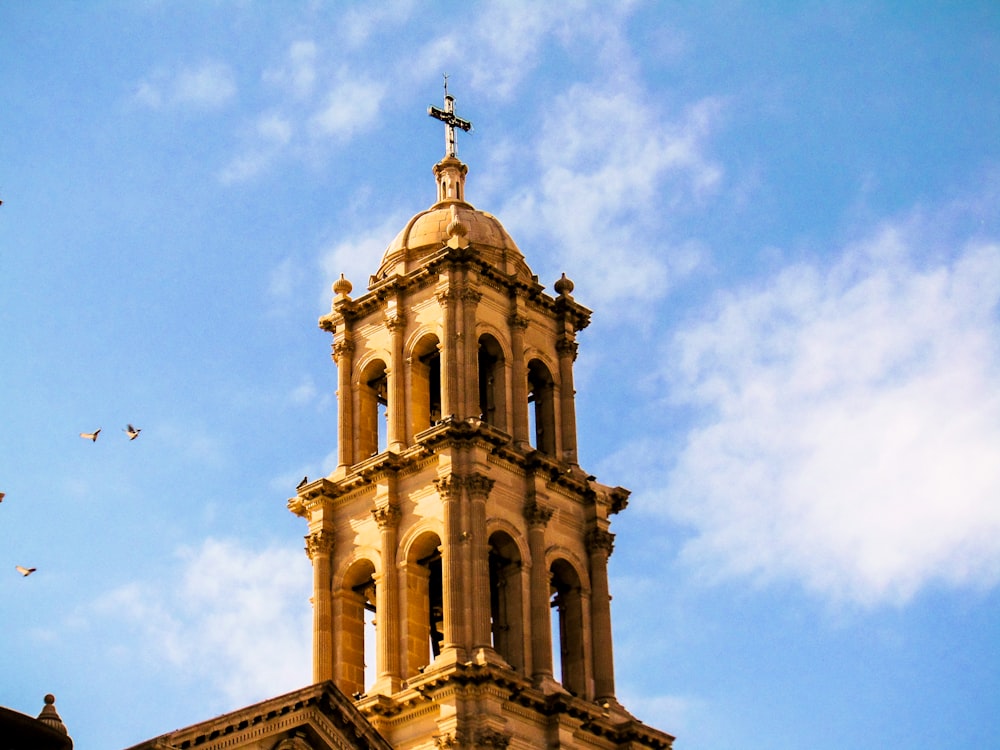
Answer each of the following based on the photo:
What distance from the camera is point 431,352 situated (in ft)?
202

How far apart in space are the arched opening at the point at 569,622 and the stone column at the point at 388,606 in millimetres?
5307

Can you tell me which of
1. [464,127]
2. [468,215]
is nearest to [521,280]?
[468,215]

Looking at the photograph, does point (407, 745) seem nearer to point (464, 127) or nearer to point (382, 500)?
point (382, 500)

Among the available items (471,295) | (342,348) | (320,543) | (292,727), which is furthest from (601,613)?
(292,727)

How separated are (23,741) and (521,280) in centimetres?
3550

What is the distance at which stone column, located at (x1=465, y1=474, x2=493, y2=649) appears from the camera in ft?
178

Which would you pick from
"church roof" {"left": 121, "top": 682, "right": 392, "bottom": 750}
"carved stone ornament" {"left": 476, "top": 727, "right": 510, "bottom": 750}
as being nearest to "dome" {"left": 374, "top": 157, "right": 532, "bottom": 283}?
"carved stone ornament" {"left": 476, "top": 727, "right": 510, "bottom": 750}

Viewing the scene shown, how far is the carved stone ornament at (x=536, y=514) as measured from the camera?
191 feet

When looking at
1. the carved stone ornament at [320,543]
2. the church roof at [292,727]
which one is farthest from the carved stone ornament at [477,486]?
the church roof at [292,727]

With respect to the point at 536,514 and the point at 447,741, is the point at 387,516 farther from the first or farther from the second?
the point at 447,741

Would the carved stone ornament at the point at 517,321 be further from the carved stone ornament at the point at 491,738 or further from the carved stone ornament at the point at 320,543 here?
the carved stone ornament at the point at 491,738

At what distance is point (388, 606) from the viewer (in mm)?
56344

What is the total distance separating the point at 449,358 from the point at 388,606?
7.93m

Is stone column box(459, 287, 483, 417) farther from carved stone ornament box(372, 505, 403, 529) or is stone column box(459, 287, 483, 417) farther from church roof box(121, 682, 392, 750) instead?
church roof box(121, 682, 392, 750)
